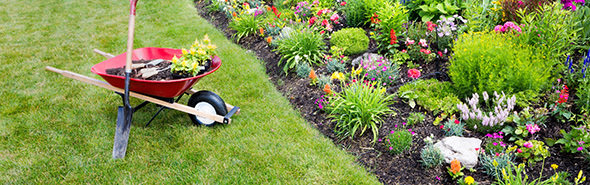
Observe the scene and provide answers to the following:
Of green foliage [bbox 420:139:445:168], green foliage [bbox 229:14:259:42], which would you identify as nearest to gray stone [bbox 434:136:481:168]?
green foliage [bbox 420:139:445:168]

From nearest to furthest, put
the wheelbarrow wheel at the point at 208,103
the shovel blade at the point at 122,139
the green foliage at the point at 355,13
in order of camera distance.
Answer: the shovel blade at the point at 122,139 < the wheelbarrow wheel at the point at 208,103 < the green foliage at the point at 355,13

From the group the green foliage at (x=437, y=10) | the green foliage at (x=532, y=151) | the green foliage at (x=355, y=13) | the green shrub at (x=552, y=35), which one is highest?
the green shrub at (x=552, y=35)

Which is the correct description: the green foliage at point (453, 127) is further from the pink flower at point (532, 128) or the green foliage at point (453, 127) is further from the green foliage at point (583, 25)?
the green foliage at point (583, 25)

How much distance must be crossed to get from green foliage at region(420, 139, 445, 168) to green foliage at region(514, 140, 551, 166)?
52cm

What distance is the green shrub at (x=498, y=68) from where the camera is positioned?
2809 millimetres

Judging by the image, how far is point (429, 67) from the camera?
383 centimetres

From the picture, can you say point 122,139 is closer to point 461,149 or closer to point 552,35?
point 461,149

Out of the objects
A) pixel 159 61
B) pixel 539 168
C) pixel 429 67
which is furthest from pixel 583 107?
pixel 159 61

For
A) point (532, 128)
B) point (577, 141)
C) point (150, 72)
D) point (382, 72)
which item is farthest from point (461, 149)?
point (150, 72)

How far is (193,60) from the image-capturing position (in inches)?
121

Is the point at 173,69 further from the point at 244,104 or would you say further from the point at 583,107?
the point at 583,107

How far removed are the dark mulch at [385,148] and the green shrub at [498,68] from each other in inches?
14.5

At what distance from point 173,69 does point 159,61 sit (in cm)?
43

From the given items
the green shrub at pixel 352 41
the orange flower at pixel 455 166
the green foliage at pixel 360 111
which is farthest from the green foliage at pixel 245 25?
the orange flower at pixel 455 166
